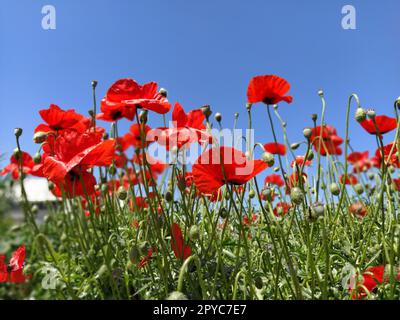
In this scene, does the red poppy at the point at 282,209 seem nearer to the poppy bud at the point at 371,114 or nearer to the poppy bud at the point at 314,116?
the poppy bud at the point at 314,116

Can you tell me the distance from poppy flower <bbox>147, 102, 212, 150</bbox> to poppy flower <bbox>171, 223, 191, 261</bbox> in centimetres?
24

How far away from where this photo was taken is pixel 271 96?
3.84 feet

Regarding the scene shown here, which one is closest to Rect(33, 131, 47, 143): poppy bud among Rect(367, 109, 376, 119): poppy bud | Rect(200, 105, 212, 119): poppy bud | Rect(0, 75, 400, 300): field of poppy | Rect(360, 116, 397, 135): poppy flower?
Rect(0, 75, 400, 300): field of poppy

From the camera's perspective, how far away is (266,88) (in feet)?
3.77

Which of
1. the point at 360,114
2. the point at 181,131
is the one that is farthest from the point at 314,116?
the point at 181,131

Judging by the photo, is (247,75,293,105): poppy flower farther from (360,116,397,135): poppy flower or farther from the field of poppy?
(360,116,397,135): poppy flower

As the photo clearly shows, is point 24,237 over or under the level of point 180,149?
under

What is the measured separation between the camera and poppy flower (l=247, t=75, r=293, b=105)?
1.15 m

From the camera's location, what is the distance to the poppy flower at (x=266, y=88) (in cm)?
115

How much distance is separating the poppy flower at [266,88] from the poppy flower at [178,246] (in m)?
0.44

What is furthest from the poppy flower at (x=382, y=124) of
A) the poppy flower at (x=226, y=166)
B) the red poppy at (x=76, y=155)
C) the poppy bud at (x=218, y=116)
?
the red poppy at (x=76, y=155)

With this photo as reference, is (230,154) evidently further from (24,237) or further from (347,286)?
(24,237)
